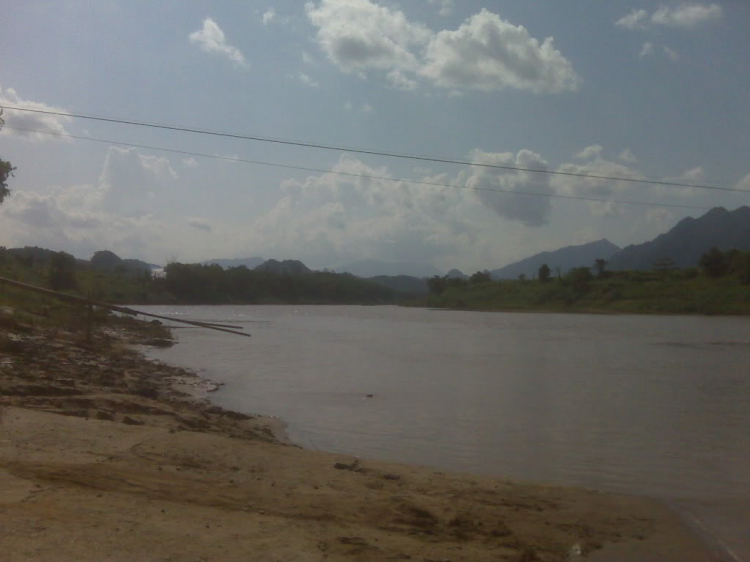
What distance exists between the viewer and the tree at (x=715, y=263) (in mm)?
68688

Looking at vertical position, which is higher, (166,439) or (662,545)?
(166,439)

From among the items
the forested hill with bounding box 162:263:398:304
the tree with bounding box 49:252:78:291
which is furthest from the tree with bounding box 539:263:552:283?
the tree with bounding box 49:252:78:291

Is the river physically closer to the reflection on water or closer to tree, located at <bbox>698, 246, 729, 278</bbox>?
the reflection on water

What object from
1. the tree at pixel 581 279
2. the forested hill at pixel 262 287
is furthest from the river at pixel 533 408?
the forested hill at pixel 262 287

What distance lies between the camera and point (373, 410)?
48.3 feet

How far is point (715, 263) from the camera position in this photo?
68875 mm

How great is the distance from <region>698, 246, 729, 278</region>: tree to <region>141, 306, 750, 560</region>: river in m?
40.1

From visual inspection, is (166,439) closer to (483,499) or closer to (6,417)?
(6,417)

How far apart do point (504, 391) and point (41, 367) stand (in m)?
11.3

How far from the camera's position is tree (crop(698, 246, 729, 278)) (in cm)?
6869

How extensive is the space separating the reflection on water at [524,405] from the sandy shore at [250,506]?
202cm

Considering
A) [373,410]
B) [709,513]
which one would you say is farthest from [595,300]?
[709,513]

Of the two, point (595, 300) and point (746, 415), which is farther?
point (595, 300)

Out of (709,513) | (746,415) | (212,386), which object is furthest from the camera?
(212,386)
